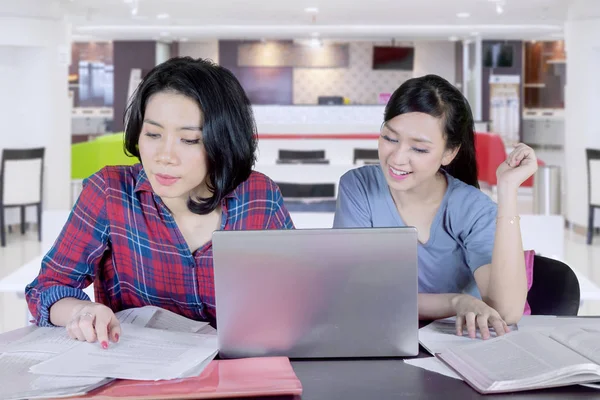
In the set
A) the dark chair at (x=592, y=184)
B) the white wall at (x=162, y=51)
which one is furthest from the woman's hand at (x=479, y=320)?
the white wall at (x=162, y=51)

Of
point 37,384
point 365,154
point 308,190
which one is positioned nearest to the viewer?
point 37,384

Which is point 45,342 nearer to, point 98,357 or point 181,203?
point 98,357

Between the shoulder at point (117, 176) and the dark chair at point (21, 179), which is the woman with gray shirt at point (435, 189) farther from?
the dark chair at point (21, 179)

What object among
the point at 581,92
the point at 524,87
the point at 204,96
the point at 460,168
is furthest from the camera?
the point at 524,87

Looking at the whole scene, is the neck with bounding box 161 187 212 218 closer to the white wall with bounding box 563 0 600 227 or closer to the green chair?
the green chair

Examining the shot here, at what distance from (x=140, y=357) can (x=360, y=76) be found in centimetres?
2010

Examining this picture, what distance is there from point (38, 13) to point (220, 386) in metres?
8.68

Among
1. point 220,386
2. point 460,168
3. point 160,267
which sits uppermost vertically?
point 460,168

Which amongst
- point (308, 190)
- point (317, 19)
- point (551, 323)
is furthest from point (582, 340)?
point (317, 19)

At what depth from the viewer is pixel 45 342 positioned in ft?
5.58

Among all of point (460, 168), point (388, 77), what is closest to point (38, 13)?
A: point (460, 168)

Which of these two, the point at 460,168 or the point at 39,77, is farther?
A: the point at 39,77

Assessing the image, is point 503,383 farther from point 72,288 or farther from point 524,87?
point 524,87

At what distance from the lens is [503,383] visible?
141 centimetres
